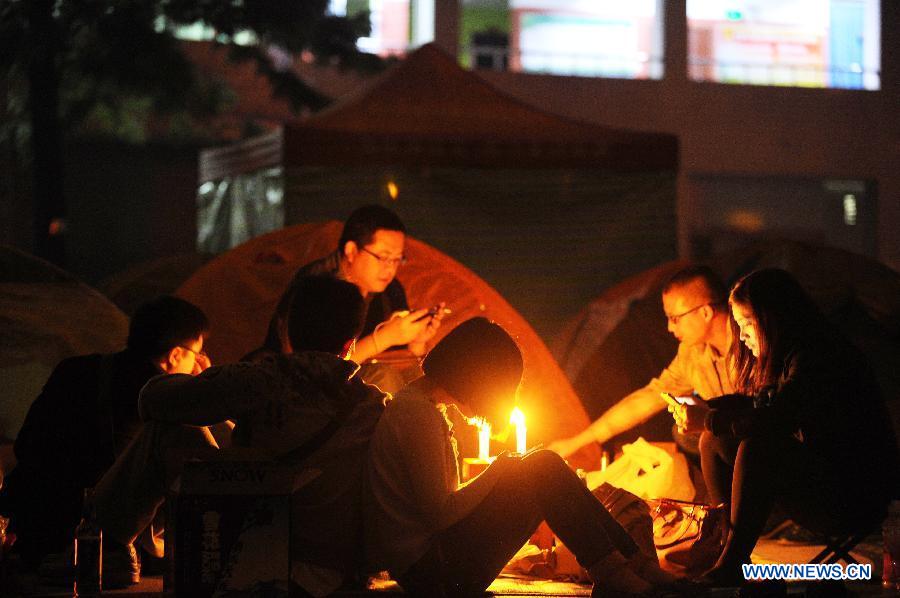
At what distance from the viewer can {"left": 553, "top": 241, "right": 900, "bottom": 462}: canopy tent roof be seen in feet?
20.4

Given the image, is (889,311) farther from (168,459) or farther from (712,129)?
(712,129)

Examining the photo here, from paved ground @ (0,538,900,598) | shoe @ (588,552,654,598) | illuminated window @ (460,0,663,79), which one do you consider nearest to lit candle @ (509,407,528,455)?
paved ground @ (0,538,900,598)

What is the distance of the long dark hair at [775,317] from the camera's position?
3.92 meters

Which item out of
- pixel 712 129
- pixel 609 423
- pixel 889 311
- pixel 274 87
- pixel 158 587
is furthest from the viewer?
pixel 712 129

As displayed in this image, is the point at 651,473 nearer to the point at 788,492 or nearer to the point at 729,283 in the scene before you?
the point at 788,492

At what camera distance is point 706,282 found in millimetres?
4891

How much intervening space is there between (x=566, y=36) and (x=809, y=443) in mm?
14763

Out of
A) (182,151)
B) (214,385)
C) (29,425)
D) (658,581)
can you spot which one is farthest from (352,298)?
(182,151)

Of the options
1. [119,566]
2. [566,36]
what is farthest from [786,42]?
[119,566]

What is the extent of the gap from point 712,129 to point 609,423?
13044 mm

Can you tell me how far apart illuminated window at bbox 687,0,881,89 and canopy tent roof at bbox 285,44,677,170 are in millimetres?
9982

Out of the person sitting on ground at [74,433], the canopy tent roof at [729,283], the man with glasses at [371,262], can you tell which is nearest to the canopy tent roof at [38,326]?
the man with glasses at [371,262]

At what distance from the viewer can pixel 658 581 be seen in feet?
10.6

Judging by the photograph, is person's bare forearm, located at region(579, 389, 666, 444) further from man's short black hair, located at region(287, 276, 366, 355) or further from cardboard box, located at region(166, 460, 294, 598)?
cardboard box, located at region(166, 460, 294, 598)
